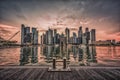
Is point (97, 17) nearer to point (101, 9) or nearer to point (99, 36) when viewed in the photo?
point (101, 9)

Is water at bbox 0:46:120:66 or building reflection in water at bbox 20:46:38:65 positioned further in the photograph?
building reflection in water at bbox 20:46:38:65

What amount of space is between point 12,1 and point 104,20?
7060 millimetres

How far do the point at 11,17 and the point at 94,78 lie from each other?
31.1 ft

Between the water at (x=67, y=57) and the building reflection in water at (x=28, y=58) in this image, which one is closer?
the water at (x=67, y=57)

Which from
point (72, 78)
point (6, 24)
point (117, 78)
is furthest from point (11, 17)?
point (117, 78)

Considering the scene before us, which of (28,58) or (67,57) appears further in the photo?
(67,57)

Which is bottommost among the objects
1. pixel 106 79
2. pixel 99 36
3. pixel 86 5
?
pixel 106 79

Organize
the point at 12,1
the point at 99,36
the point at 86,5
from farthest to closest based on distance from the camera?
1. the point at 99,36
2. the point at 86,5
3. the point at 12,1

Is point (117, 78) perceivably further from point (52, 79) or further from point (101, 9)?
point (101, 9)

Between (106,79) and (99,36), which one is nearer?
(106,79)

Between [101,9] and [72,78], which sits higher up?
[101,9]

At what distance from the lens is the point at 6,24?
35.2ft

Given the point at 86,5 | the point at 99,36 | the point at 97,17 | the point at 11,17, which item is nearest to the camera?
the point at 86,5

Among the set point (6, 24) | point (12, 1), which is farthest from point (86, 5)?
point (6, 24)
